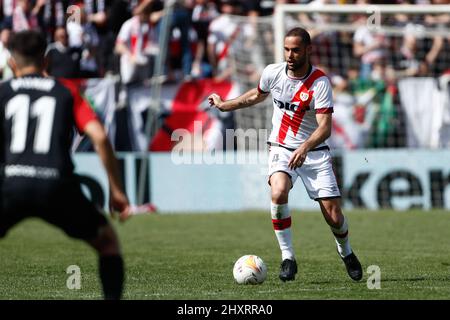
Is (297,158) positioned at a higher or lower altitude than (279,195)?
higher

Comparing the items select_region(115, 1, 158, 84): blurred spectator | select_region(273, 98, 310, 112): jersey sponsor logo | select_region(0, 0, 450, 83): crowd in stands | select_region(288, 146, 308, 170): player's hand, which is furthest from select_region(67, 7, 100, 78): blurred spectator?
select_region(288, 146, 308, 170): player's hand

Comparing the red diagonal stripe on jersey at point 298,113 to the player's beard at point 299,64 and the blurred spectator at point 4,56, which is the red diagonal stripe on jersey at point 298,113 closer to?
the player's beard at point 299,64

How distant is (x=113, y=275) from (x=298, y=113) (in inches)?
150

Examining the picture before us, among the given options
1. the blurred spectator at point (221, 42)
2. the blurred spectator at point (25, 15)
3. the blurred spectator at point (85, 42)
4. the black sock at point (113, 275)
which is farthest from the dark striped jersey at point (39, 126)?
the blurred spectator at point (221, 42)

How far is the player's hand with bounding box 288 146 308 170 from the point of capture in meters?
10.1

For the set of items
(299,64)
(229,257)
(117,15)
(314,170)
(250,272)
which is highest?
(117,15)

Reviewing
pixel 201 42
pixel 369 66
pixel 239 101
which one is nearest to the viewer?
pixel 239 101

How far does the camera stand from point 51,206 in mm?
7316

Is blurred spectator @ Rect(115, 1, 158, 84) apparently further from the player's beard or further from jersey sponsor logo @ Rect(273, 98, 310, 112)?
the player's beard

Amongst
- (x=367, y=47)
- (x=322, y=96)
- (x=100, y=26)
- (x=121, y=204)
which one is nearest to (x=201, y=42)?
(x=100, y=26)

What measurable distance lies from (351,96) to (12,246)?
8843 millimetres

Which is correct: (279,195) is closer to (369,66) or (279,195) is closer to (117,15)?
(369,66)

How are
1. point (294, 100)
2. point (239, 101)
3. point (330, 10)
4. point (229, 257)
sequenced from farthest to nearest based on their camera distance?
point (330, 10), point (229, 257), point (239, 101), point (294, 100)

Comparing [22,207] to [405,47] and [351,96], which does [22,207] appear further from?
[405,47]
